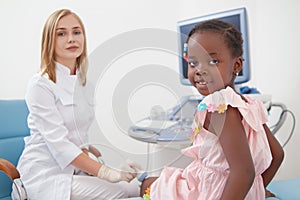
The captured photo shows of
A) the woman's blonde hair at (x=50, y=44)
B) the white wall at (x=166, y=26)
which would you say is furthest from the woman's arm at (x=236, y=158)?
the white wall at (x=166, y=26)

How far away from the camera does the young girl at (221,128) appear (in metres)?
0.84

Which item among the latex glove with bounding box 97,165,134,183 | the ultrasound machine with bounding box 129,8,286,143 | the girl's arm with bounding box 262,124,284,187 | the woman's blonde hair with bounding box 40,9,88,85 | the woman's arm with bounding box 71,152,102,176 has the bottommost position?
the latex glove with bounding box 97,165,134,183

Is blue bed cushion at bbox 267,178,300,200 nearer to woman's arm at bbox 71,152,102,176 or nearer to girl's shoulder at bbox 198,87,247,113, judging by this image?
girl's shoulder at bbox 198,87,247,113

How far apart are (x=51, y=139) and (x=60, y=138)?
40mm

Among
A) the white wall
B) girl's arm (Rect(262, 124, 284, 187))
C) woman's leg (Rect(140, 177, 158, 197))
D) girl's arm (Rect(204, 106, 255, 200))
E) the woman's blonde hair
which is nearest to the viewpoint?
girl's arm (Rect(204, 106, 255, 200))

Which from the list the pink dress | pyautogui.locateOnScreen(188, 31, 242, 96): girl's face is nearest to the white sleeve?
the pink dress

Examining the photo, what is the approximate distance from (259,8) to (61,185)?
156cm

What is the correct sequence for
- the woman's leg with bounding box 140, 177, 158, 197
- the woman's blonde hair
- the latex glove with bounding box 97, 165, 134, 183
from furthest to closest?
the woman's blonde hair, the latex glove with bounding box 97, 165, 134, 183, the woman's leg with bounding box 140, 177, 158, 197

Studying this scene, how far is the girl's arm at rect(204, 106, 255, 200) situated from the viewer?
0.84m

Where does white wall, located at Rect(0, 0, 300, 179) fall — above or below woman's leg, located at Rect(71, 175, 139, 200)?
above

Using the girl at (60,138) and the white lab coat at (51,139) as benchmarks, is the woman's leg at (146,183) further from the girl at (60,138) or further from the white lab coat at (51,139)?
the white lab coat at (51,139)

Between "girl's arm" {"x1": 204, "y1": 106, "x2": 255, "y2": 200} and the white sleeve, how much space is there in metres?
0.82

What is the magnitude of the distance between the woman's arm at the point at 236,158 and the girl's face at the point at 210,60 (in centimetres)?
12

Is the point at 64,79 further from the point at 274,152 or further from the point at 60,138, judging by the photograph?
the point at 274,152
